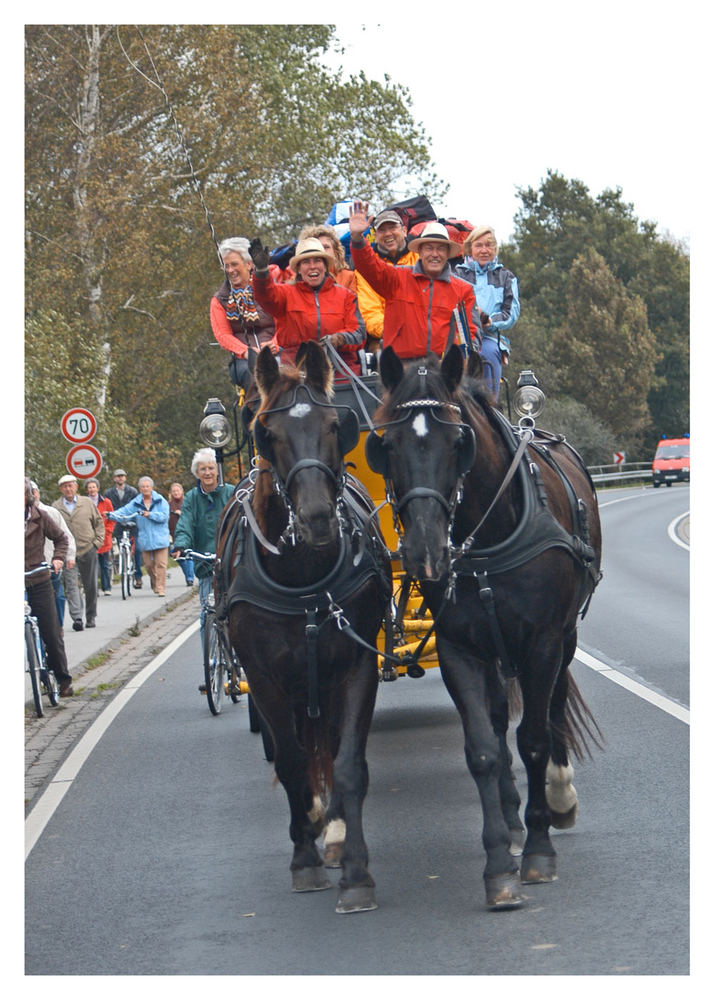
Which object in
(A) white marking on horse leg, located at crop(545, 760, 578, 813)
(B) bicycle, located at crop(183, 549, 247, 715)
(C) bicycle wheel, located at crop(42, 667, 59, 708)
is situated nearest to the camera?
(A) white marking on horse leg, located at crop(545, 760, 578, 813)

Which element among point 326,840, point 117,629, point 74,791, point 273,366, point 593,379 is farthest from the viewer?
point 593,379

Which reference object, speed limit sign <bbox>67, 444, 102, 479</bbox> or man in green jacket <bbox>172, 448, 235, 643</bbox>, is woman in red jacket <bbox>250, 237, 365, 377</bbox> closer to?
man in green jacket <bbox>172, 448, 235, 643</bbox>

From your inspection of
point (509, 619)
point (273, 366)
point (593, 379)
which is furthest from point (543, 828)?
point (593, 379)

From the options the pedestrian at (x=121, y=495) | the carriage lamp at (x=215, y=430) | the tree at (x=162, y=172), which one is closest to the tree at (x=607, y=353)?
the tree at (x=162, y=172)

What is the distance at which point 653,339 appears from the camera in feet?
234

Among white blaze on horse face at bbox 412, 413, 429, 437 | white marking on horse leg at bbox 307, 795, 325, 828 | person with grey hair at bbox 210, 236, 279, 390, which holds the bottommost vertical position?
white marking on horse leg at bbox 307, 795, 325, 828

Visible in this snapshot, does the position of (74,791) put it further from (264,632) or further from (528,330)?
(528,330)

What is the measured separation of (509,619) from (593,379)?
65.5m

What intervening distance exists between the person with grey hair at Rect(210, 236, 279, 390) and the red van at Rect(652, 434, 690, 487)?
52.4m

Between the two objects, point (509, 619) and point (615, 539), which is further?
point (615, 539)

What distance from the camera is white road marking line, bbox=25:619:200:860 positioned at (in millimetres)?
7758

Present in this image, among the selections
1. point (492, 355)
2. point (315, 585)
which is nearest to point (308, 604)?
point (315, 585)

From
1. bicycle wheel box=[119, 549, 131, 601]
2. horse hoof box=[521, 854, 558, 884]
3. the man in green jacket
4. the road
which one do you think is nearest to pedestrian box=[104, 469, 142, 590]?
bicycle wheel box=[119, 549, 131, 601]
